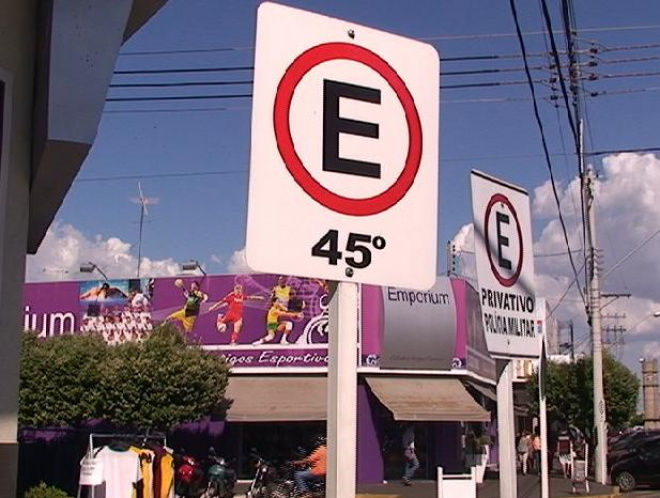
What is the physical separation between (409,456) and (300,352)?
4.27 m

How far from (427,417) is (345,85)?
24390 millimetres

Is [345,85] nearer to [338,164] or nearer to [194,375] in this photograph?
[338,164]

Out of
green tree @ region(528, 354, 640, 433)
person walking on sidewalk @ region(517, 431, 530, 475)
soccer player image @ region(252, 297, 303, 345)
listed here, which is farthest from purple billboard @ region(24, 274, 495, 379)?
green tree @ region(528, 354, 640, 433)

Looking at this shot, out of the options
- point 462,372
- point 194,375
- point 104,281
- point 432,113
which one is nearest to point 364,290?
point 462,372

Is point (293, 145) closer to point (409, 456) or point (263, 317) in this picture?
point (409, 456)

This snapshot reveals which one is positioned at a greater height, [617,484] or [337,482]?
[337,482]

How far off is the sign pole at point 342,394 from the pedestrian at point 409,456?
25190 mm

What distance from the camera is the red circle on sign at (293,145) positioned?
9.48ft

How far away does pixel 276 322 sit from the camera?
93.0 ft

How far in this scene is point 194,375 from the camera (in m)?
25.2

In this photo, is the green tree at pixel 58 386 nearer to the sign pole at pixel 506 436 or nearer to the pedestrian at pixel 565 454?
the pedestrian at pixel 565 454

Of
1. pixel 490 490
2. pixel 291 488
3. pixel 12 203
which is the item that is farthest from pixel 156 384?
pixel 12 203

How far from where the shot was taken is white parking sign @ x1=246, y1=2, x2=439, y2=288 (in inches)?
112

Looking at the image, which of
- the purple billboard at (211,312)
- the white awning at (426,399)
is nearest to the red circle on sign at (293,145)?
the white awning at (426,399)
